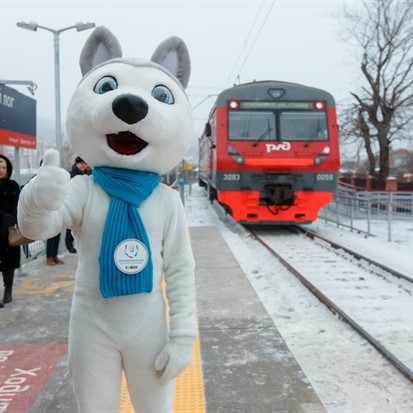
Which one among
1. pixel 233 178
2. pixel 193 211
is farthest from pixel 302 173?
pixel 193 211

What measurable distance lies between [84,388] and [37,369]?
6.72ft

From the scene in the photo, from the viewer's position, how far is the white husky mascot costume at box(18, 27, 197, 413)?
83.7 inches

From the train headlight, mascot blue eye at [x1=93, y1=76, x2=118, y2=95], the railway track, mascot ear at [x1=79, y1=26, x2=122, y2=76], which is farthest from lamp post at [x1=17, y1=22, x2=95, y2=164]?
mascot blue eye at [x1=93, y1=76, x2=118, y2=95]

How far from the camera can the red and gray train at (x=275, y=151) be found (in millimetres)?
11188

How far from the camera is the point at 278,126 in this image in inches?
447

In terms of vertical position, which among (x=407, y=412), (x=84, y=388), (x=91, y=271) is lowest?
(x=407, y=412)

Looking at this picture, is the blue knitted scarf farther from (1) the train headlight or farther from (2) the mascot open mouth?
(1) the train headlight

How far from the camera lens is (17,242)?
2.63 meters

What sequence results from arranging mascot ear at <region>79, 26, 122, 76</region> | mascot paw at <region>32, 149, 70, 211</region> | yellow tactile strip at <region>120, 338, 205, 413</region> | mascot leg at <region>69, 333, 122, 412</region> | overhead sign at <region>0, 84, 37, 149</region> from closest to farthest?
mascot paw at <region>32, 149, 70, 211</region>, mascot leg at <region>69, 333, 122, 412</region>, mascot ear at <region>79, 26, 122, 76</region>, yellow tactile strip at <region>120, 338, 205, 413</region>, overhead sign at <region>0, 84, 37, 149</region>

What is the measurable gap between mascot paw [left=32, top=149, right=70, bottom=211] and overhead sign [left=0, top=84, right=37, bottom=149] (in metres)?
5.70

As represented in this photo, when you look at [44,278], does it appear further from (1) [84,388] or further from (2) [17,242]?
(1) [84,388]

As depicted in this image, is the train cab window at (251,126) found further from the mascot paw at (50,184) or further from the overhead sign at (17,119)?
the mascot paw at (50,184)

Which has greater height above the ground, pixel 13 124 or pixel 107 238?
pixel 13 124

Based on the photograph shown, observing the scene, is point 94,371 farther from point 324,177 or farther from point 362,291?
point 324,177
